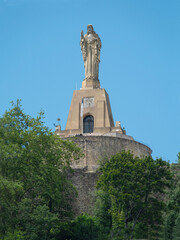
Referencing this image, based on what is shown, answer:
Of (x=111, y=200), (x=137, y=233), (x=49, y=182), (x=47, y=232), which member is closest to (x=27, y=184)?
(x=49, y=182)

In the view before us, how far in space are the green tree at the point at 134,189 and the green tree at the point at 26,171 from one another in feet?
12.9

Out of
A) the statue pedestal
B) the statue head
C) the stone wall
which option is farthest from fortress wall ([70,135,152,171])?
the statue head

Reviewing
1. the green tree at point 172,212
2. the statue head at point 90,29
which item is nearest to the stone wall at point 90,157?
the green tree at point 172,212

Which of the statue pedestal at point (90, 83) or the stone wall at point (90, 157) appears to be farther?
the statue pedestal at point (90, 83)

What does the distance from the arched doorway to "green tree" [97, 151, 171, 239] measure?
18.1 meters

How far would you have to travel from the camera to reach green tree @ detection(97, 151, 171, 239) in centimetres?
3797

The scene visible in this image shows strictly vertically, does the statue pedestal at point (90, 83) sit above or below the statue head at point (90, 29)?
below

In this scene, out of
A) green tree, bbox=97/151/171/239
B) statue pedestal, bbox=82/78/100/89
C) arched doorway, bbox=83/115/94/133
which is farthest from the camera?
statue pedestal, bbox=82/78/100/89

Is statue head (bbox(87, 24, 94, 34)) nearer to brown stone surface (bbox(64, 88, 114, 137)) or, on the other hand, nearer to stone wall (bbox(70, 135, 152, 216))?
brown stone surface (bbox(64, 88, 114, 137))

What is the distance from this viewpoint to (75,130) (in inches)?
2250

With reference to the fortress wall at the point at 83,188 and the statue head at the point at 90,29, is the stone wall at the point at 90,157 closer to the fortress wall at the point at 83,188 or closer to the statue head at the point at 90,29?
the fortress wall at the point at 83,188

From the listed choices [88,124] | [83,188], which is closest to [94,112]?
[88,124]

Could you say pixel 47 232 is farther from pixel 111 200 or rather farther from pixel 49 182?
pixel 111 200

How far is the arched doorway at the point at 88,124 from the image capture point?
5831 cm
